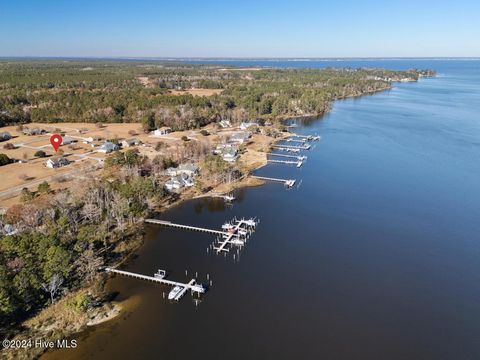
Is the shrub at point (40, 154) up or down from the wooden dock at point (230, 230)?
up

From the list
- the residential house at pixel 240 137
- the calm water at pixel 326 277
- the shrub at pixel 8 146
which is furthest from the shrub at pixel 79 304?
the shrub at pixel 8 146

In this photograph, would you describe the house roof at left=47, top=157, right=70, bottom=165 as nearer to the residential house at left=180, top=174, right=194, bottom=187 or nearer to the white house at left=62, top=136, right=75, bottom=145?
the white house at left=62, top=136, right=75, bottom=145

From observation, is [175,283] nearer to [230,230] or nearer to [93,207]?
[230,230]

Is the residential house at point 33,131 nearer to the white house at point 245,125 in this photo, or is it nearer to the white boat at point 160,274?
the white house at point 245,125

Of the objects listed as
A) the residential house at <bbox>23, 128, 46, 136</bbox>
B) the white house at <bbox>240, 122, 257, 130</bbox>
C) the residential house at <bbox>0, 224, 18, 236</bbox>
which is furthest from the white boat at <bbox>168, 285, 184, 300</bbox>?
the residential house at <bbox>23, 128, 46, 136</bbox>

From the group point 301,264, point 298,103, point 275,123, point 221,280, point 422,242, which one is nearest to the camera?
point 221,280

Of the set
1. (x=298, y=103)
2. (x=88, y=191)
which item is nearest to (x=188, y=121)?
(x=298, y=103)

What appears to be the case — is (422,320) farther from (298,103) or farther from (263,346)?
(298,103)
